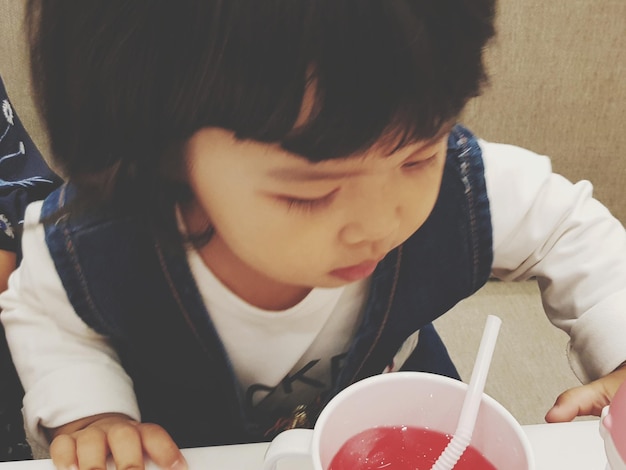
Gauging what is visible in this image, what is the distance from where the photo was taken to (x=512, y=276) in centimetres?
70

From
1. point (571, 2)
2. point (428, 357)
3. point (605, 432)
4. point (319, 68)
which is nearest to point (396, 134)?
point (319, 68)

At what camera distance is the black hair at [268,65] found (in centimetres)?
36

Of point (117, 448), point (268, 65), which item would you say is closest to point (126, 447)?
point (117, 448)

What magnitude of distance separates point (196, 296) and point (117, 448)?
168 millimetres

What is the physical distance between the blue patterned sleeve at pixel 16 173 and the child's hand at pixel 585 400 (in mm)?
531

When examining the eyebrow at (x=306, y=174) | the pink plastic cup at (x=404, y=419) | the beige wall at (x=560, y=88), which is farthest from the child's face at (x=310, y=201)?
the beige wall at (x=560, y=88)

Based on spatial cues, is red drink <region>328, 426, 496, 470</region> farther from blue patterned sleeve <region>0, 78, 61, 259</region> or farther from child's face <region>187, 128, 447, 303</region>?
blue patterned sleeve <region>0, 78, 61, 259</region>

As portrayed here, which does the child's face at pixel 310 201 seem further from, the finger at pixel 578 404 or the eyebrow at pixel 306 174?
the finger at pixel 578 404

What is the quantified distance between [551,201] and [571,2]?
Answer: 0.45 meters

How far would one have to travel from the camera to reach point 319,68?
1.21 ft

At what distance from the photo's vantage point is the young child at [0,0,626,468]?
377 mm

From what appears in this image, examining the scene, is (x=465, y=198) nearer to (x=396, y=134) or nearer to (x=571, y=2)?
(x=396, y=134)

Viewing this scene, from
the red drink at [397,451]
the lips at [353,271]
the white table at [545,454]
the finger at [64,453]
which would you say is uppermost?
the lips at [353,271]

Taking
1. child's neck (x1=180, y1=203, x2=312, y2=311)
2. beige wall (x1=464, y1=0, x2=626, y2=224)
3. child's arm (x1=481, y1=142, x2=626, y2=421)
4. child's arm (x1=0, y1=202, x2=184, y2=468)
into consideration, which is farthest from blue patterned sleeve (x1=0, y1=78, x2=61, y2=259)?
beige wall (x1=464, y1=0, x2=626, y2=224)
